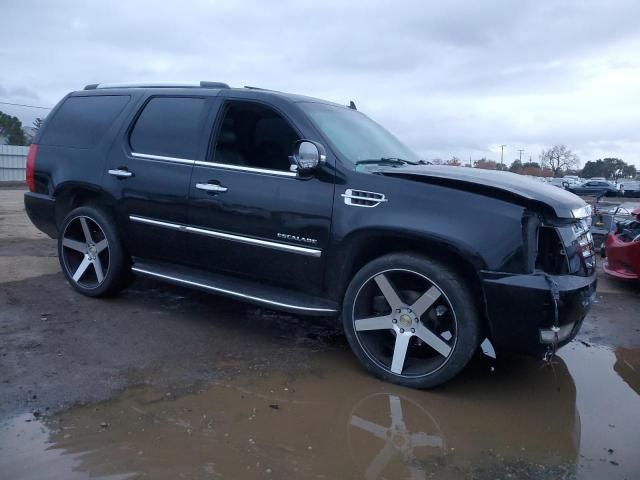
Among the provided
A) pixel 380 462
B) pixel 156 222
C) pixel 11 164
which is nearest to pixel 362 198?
pixel 380 462

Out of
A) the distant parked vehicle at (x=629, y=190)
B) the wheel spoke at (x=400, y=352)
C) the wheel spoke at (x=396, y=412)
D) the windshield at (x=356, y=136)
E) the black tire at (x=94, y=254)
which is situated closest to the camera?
the wheel spoke at (x=396, y=412)

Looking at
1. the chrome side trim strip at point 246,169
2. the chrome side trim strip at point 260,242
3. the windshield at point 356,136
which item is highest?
the windshield at point 356,136

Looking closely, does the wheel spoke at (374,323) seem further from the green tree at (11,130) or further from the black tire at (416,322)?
the green tree at (11,130)

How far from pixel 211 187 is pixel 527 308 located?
2491mm

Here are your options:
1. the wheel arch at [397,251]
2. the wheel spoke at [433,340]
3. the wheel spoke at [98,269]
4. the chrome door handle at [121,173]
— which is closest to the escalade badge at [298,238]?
the wheel arch at [397,251]

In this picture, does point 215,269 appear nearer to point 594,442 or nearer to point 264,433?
point 264,433

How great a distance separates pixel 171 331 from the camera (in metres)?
4.76

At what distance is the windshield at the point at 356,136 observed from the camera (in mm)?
4426

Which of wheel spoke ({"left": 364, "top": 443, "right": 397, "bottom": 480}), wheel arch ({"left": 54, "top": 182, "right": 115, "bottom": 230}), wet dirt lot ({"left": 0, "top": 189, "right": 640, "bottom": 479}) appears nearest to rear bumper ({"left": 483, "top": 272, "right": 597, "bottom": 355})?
wet dirt lot ({"left": 0, "top": 189, "right": 640, "bottom": 479})

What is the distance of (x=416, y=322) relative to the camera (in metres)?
3.84

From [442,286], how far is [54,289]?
3.98 metres

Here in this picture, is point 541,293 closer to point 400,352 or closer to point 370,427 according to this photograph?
point 400,352

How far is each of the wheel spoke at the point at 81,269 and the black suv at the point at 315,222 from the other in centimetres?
1

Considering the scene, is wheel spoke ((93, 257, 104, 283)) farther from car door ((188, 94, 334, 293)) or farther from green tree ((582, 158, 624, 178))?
green tree ((582, 158, 624, 178))
